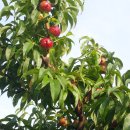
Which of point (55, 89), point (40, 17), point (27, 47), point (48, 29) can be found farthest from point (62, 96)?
point (40, 17)

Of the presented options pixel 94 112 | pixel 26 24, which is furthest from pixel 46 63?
pixel 94 112

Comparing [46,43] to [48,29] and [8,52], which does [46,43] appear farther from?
[8,52]

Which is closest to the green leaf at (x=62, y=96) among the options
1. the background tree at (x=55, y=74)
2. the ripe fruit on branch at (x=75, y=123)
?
the background tree at (x=55, y=74)

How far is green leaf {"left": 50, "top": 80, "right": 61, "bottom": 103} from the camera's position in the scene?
302 cm

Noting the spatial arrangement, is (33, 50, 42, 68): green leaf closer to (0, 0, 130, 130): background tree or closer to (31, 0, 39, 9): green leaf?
(0, 0, 130, 130): background tree

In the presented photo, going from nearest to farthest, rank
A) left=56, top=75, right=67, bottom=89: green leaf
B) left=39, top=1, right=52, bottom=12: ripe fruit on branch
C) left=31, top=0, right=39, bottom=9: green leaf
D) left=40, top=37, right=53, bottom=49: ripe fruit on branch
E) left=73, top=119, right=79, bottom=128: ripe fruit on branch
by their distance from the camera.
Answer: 1. left=56, top=75, right=67, bottom=89: green leaf
2. left=73, top=119, right=79, bottom=128: ripe fruit on branch
3. left=40, top=37, right=53, bottom=49: ripe fruit on branch
4. left=31, top=0, right=39, bottom=9: green leaf
5. left=39, top=1, right=52, bottom=12: ripe fruit on branch

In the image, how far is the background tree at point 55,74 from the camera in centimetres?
317

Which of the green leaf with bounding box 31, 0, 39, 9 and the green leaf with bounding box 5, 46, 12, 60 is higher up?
the green leaf with bounding box 31, 0, 39, 9

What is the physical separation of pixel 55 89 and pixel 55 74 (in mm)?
237

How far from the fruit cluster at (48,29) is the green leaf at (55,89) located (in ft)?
2.44

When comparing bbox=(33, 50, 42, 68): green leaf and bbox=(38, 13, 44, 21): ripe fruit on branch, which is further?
bbox=(38, 13, 44, 21): ripe fruit on branch

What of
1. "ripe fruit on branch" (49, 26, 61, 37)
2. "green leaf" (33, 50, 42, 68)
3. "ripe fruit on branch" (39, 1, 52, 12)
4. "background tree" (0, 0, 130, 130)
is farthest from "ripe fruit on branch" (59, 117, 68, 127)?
"ripe fruit on branch" (39, 1, 52, 12)

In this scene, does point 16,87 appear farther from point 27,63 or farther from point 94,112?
point 94,112

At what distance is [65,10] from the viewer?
4.24m
